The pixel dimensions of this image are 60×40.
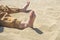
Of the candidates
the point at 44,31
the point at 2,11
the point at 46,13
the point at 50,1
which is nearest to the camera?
the point at 44,31

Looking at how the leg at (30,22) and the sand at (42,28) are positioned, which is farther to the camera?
the leg at (30,22)

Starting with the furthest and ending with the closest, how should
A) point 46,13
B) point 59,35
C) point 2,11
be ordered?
point 46,13, point 2,11, point 59,35

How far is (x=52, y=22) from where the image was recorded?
3.14 meters

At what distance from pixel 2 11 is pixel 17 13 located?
19.0 inches

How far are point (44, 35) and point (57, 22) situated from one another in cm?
57

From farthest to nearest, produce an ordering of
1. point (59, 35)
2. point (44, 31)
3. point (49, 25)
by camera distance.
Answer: point (49, 25) < point (44, 31) < point (59, 35)

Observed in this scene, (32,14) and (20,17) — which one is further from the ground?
(32,14)

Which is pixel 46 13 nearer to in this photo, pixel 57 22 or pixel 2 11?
pixel 57 22

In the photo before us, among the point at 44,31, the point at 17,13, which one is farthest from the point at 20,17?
the point at 44,31

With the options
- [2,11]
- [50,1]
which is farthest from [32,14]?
[50,1]

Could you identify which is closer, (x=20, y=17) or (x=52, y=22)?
(x=52, y=22)

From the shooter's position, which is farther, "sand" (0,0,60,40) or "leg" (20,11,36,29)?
"leg" (20,11,36,29)

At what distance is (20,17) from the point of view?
347 cm

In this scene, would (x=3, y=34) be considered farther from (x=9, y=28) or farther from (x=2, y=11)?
(x=2, y=11)
